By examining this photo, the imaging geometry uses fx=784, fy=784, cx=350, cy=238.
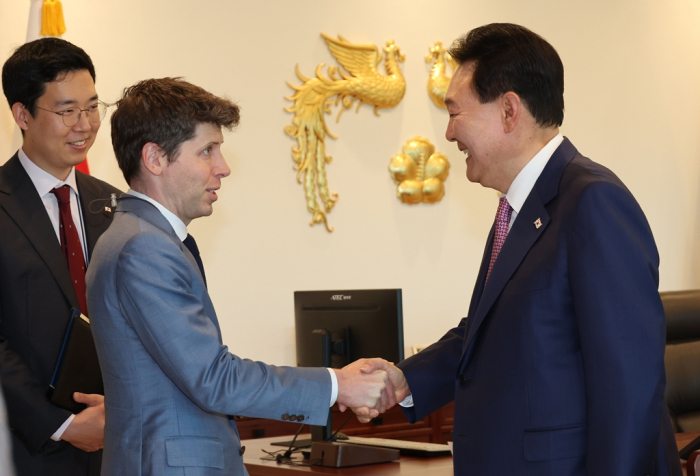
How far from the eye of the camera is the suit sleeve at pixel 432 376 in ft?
8.41

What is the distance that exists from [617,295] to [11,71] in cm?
228

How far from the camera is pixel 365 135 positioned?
512 cm

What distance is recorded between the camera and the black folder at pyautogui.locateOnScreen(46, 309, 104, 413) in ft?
7.84

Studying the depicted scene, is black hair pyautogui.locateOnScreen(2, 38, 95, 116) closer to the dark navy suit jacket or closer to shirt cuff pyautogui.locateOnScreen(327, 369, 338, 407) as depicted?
→ shirt cuff pyautogui.locateOnScreen(327, 369, 338, 407)

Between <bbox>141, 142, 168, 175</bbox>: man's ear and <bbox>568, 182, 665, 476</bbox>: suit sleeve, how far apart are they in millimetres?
1065

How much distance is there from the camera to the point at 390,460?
9.42ft

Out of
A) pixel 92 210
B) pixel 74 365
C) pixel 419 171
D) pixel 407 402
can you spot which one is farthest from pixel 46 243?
pixel 419 171

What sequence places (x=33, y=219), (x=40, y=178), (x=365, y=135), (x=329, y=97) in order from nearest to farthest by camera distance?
(x=33, y=219) < (x=40, y=178) < (x=329, y=97) < (x=365, y=135)

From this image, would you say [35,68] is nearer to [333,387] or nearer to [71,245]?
[71,245]

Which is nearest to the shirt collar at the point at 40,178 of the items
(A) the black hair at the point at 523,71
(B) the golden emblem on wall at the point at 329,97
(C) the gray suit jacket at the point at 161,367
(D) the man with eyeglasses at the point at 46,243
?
(D) the man with eyeglasses at the point at 46,243

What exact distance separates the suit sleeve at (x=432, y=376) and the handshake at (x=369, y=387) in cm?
5

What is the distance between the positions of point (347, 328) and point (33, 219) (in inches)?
49.5

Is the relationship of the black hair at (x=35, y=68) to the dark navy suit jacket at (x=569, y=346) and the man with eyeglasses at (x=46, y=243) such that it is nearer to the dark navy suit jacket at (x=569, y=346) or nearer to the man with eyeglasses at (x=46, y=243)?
the man with eyeglasses at (x=46, y=243)

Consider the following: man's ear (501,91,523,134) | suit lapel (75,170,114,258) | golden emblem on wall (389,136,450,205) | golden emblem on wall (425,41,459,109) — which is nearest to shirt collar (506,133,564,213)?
man's ear (501,91,523,134)
